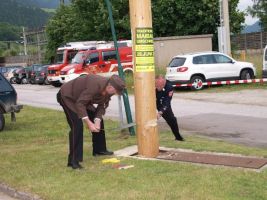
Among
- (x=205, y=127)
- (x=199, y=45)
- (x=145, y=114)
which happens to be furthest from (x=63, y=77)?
(x=145, y=114)

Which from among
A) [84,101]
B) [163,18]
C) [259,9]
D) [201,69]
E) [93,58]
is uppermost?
[259,9]

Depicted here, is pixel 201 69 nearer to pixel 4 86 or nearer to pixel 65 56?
pixel 4 86

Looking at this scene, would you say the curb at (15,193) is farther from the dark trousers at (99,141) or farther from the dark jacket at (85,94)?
the dark trousers at (99,141)

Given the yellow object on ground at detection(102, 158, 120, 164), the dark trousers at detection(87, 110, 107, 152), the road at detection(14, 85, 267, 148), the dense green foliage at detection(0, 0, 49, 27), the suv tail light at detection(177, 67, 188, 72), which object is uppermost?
the dense green foliage at detection(0, 0, 49, 27)

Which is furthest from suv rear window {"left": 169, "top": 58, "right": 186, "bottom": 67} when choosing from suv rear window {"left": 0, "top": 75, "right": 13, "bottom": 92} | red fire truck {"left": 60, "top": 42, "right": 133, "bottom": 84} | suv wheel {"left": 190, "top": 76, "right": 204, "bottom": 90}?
suv rear window {"left": 0, "top": 75, "right": 13, "bottom": 92}

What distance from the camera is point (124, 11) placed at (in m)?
42.3

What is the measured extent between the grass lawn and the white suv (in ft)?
45.9

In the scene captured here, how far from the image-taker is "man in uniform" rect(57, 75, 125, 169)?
23.8ft

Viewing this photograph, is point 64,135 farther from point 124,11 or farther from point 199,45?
point 124,11

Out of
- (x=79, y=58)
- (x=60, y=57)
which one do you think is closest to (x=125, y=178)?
(x=79, y=58)

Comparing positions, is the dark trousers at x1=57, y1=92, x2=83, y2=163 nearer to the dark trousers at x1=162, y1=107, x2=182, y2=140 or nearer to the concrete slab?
the concrete slab

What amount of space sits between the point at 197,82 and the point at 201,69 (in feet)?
1.98

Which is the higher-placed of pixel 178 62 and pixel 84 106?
pixel 178 62

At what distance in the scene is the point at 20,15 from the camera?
515 ft
